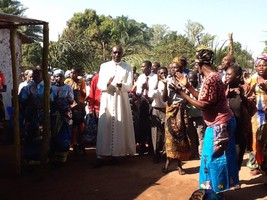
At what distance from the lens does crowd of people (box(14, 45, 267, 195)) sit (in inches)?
149

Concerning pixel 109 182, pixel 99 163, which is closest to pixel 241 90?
pixel 109 182

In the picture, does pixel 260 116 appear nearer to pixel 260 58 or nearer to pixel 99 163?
pixel 260 58

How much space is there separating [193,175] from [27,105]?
294cm

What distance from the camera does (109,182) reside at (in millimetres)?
5191

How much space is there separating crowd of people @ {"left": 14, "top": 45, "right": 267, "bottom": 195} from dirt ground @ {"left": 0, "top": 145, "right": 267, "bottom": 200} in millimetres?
210

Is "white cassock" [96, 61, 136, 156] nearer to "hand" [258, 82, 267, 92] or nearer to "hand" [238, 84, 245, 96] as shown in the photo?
"hand" [238, 84, 245, 96]

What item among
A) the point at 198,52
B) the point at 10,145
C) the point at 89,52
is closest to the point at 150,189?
the point at 198,52

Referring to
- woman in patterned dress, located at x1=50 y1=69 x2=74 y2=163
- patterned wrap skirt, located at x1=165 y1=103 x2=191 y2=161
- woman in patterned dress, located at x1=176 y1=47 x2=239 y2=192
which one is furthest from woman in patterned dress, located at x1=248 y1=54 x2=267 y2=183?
woman in patterned dress, located at x1=50 y1=69 x2=74 y2=163

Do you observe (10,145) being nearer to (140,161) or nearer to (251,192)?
(140,161)

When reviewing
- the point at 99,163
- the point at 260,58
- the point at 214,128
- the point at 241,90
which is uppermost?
the point at 260,58

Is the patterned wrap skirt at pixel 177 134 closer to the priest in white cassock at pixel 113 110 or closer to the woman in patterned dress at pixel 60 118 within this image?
the priest in white cassock at pixel 113 110

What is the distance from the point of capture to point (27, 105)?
579 cm

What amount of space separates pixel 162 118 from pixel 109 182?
1590mm

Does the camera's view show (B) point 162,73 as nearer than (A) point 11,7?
Yes
